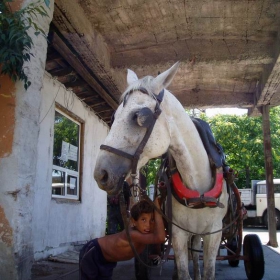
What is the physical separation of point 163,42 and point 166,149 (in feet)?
12.0

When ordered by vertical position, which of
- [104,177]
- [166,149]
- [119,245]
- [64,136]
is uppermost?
[64,136]

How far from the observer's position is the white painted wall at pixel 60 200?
19.2 feet

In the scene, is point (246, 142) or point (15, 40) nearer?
point (15, 40)

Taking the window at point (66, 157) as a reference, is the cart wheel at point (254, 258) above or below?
below

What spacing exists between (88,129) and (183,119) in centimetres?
534

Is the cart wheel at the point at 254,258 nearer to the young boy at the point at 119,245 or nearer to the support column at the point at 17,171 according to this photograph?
the young boy at the point at 119,245

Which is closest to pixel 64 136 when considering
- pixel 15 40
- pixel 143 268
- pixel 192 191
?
pixel 143 268

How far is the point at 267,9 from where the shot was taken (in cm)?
516

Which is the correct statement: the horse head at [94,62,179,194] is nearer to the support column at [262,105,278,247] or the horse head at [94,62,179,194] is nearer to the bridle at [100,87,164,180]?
the bridle at [100,87,164,180]

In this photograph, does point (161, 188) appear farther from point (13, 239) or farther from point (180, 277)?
point (13, 239)

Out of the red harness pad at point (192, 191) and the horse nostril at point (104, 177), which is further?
the red harness pad at point (192, 191)

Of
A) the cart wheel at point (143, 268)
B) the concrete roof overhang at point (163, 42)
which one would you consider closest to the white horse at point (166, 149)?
the cart wheel at point (143, 268)

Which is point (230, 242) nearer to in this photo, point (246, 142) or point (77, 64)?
point (77, 64)

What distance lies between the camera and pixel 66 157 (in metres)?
7.23
